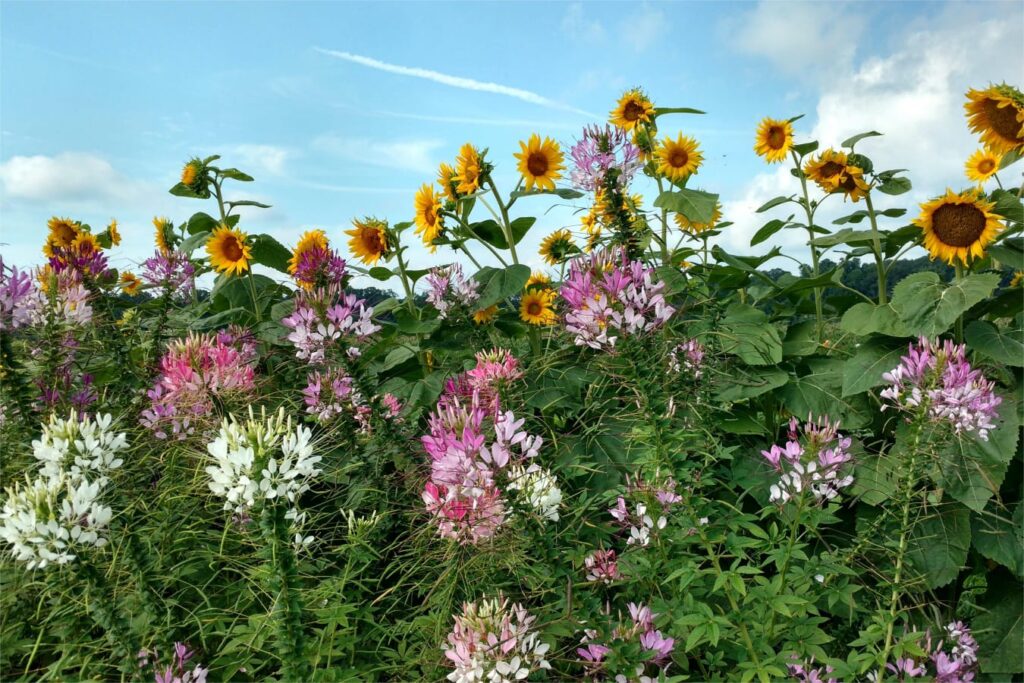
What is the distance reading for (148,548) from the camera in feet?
7.25

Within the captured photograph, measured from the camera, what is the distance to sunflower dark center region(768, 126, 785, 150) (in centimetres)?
445

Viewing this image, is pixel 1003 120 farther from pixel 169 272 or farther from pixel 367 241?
pixel 169 272

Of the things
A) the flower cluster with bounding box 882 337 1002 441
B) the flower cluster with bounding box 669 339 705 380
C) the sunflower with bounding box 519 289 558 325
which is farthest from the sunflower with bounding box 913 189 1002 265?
the sunflower with bounding box 519 289 558 325

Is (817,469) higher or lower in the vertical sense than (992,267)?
lower

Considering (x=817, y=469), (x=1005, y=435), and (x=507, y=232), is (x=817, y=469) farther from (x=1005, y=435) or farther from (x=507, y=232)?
(x=507, y=232)

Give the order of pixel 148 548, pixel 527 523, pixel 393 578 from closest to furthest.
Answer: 1. pixel 527 523
2. pixel 148 548
3. pixel 393 578

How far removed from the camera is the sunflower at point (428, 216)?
3.71m

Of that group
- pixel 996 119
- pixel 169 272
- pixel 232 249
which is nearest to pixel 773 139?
pixel 996 119

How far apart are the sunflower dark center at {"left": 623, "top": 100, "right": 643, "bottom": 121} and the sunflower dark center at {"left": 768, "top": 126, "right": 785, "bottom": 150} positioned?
993 millimetres

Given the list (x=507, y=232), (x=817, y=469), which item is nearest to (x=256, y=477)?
(x=817, y=469)

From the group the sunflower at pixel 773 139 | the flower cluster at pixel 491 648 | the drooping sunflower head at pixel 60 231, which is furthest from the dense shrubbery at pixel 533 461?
the drooping sunflower head at pixel 60 231

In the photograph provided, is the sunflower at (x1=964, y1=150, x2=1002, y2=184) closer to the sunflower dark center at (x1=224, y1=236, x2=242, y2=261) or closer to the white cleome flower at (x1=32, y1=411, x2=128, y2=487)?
the sunflower dark center at (x1=224, y1=236, x2=242, y2=261)

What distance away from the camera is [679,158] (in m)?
4.55

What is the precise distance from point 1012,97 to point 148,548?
158 inches
